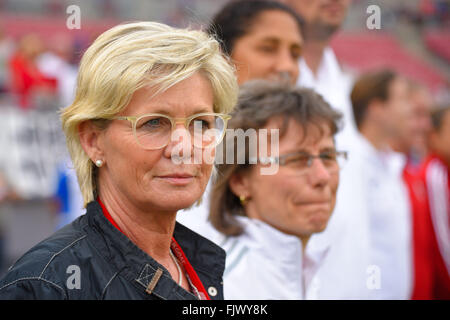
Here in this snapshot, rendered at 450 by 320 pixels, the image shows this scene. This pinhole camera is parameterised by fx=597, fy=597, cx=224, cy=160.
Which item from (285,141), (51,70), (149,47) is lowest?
(285,141)

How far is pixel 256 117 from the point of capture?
234 cm

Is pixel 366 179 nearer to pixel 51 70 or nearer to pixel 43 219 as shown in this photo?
Result: pixel 43 219

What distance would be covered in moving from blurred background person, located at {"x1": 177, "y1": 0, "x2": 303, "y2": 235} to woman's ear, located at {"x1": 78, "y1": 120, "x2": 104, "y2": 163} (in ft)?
4.29

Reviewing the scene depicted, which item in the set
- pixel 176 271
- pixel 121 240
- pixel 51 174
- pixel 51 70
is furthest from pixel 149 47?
pixel 51 70

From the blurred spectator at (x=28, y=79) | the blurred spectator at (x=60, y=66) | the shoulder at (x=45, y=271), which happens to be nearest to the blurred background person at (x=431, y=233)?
the shoulder at (x=45, y=271)

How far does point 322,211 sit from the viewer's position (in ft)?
7.66

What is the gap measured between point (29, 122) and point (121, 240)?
7532 mm

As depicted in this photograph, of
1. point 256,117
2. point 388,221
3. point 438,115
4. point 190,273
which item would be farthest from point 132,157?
point 438,115

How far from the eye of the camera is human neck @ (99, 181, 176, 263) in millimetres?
1616

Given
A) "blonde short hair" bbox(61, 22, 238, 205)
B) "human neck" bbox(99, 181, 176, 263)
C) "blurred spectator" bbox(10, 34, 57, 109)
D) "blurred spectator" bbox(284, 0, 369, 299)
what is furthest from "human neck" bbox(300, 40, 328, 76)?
"blurred spectator" bbox(10, 34, 57, 109)

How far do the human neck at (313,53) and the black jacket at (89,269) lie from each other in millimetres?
2026

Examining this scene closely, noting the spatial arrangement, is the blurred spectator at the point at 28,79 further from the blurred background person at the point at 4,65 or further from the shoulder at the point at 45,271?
the shoulder at the point at 45,271

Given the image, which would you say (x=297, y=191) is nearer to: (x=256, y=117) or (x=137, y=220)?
(x=256, y=117)

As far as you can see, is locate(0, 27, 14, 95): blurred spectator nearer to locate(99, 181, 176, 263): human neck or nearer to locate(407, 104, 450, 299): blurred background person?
locate(407, 104, 450, 299): blurred background person
